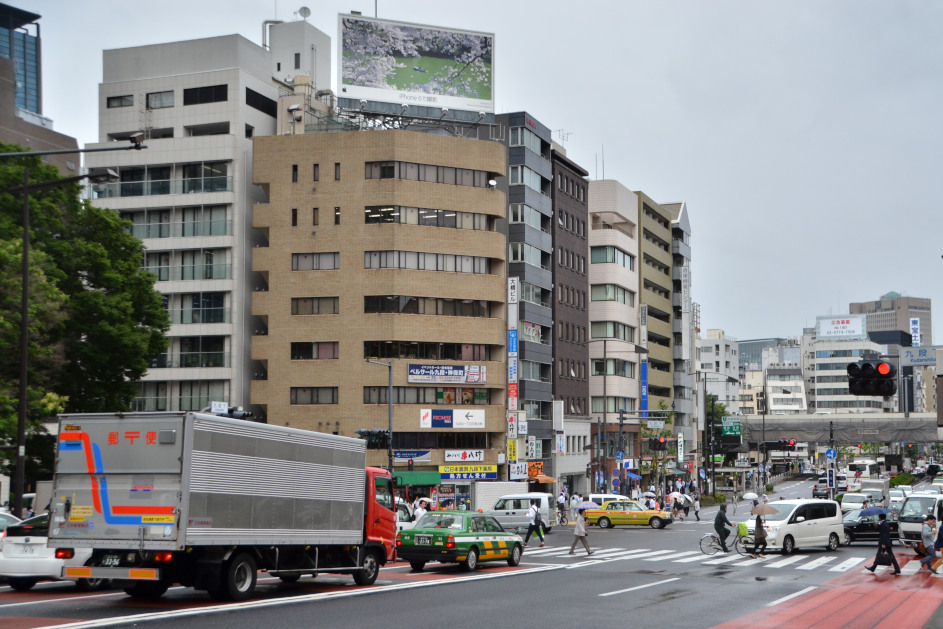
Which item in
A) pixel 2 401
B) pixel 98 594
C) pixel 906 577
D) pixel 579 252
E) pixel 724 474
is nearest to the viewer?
pixel 98 594

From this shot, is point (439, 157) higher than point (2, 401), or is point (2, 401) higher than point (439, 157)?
point (439, 157)

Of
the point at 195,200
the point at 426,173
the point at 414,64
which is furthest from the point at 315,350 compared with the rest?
the point at 414,64

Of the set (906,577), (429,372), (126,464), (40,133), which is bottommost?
(906,577)

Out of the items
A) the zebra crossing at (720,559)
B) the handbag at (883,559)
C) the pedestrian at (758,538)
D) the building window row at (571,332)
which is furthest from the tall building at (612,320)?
the handbag at (883,559)

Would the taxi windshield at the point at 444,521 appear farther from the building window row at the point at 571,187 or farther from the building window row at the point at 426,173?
the building window row at the point at 571,187

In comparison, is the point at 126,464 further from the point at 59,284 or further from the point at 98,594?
the point at 59,284

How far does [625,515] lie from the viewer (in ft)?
185

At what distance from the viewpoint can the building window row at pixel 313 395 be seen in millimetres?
69062

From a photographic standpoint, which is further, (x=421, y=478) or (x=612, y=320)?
(x=612, y=320)

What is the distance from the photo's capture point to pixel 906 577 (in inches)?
1147

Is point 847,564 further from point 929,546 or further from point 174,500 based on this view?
point 174,500

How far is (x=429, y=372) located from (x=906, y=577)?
1669 inches

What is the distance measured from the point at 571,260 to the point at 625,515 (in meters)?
34.1

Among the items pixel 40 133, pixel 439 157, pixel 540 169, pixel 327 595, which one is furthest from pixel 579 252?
pixel 327 595
